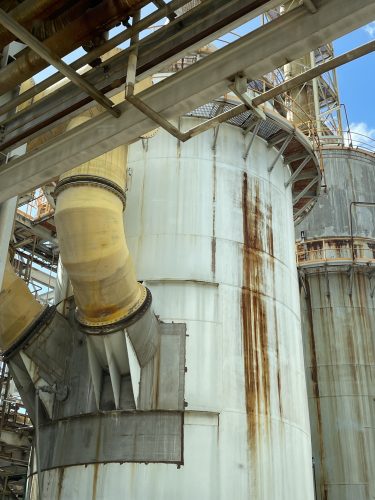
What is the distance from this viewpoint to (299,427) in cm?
1109

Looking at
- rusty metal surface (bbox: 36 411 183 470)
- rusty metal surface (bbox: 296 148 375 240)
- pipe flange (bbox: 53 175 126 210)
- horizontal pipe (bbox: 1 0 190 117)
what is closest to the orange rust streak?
rusty metal surface (bbox: 36 411 183 470)

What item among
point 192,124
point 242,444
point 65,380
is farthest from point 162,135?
point 242,444

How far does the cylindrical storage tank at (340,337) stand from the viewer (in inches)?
656

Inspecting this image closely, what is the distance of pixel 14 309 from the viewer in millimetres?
10305

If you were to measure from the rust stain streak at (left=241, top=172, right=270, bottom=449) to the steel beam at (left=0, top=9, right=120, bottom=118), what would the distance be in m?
6.34

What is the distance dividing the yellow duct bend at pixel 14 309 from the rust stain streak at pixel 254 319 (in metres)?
3.91

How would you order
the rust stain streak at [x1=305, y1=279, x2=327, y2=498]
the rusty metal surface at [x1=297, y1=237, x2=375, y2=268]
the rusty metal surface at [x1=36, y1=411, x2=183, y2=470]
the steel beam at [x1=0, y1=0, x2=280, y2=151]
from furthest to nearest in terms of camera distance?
1. the rusty metal surface at [x1=297, y1=237, x2=375, y2=268]
2. the rust stain streak at [x1=305, y1=279, x2=327, y2=498]
3. the rusty metal surface at [x1=36, y1=411, x2=183, y2=470]
4. the steel beam at [x1=0, y1=0, x2=280, y2=151]

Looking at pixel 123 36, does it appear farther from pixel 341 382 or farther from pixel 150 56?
pixel 341 382

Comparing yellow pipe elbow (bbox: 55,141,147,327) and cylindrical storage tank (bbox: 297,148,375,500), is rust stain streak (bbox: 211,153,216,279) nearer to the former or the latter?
yellow pipe elbow (bbox: 55,141,147,327)

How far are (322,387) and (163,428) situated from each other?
9.53m

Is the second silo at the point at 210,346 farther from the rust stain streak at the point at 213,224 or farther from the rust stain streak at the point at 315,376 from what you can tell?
the rust stain streak at the point at 315,376

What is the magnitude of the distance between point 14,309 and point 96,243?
259 centimetres

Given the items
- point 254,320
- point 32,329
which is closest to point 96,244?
point 32,329

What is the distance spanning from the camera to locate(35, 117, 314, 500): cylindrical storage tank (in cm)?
953
